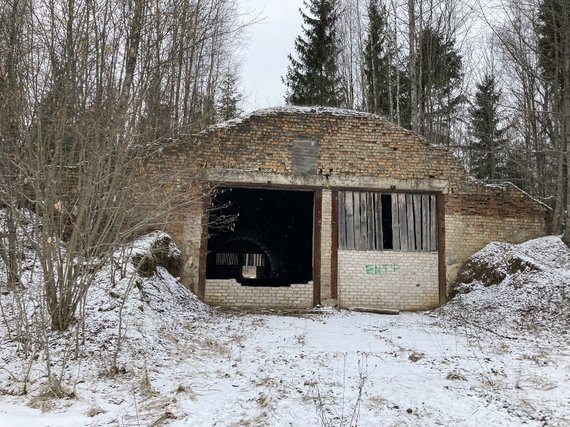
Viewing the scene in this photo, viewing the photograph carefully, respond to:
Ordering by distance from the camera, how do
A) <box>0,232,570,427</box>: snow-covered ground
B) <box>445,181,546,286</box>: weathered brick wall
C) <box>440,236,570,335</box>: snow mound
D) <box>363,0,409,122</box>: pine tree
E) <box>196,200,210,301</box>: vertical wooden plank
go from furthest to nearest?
<box>363,0,409,122</box>: pine tree < <box>445,181,546,286</box>: weathered brick wall < <box>196,200,210,301</box>: vertical wooden plank < <box>440,236,570,335</box>: snow mound < <box>0,232,570,427</box>: snow-covered ground

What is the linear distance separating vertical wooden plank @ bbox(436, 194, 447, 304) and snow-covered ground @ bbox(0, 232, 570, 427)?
1.90m

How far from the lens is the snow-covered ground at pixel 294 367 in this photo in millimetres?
4355

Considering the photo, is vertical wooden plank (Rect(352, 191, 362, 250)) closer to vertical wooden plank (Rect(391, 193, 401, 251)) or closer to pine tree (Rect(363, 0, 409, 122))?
vertical wooden plank (Rect(391, 193, 401, 251))

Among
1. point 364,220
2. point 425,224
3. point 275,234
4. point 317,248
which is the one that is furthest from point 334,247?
point 275,234

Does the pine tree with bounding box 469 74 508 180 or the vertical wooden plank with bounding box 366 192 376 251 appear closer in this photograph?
the vertical wooden plank with bounding box 366 192 376 251

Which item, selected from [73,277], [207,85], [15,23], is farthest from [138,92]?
[207,85]

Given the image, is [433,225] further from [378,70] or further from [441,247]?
[378,70]

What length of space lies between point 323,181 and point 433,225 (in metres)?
3.13

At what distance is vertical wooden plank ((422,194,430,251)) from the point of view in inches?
473

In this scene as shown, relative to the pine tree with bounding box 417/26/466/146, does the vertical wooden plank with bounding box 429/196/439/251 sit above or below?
below

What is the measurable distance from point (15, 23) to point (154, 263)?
493 cm

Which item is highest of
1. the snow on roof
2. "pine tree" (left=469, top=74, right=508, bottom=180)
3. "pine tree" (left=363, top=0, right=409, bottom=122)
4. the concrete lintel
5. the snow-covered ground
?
"pine tree" (left=363, top=0, right=409, bottom=122)

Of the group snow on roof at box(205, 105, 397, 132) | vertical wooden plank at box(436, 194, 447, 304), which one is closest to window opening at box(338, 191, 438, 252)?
vertical wooden plank at box(436, 194, 447, 304)

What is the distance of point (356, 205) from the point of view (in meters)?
12.0
